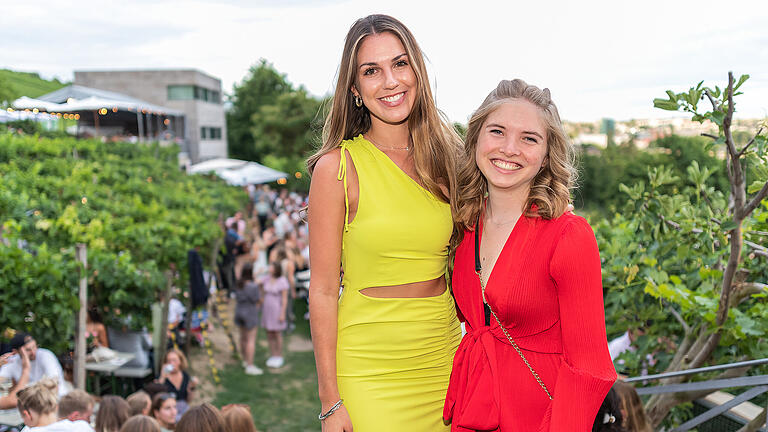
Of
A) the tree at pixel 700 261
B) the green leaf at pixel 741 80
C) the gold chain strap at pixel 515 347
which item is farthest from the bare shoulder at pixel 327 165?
the green leaf at pixel 741 80

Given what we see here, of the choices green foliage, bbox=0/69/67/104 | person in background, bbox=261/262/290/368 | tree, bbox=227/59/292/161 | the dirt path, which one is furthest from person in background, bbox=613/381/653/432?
tree, bbox=227/59/292/161

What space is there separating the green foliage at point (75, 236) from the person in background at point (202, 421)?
1903mm

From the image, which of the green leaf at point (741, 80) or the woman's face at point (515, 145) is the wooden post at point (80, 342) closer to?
the woman's face at point (515, 145)

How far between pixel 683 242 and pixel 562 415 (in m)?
1.60

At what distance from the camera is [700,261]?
3072 mm

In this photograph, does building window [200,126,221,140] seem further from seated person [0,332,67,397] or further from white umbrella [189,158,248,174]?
seated person [0,332,67,397]

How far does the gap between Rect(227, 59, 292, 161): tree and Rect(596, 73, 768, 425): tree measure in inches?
1887

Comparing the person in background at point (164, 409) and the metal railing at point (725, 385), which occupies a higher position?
the metal railing at point (725, 385)

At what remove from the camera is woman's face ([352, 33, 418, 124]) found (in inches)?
82.9

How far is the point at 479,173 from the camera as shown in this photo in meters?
2.12

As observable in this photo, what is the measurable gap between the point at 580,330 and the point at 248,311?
26.3ft

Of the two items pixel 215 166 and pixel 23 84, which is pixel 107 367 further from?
pixel 23 84

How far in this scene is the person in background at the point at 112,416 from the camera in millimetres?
4801

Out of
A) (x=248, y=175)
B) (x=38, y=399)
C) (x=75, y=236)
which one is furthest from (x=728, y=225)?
(x=248, y=175)
